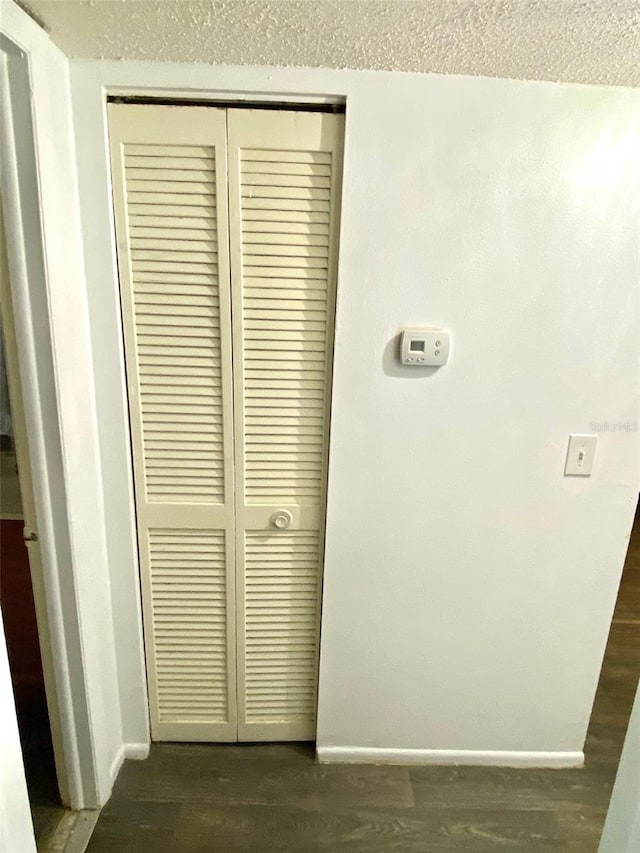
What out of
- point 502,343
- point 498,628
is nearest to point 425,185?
point 502,343

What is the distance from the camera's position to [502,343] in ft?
4.30

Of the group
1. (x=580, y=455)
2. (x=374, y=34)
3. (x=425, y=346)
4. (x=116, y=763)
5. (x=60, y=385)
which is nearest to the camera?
(x=374, y=34)

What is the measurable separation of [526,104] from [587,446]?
843 mm

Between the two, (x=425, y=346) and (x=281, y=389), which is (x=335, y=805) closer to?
(x=281, y=389)

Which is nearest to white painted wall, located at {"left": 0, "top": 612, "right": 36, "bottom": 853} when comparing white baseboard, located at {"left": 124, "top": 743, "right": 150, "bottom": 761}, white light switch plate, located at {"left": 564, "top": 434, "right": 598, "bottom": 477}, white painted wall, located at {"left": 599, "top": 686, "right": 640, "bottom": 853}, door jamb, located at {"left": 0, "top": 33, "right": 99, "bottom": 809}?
door jamb, located at {"left": 0, "top": 33, "right": 99, "bottom": 809}

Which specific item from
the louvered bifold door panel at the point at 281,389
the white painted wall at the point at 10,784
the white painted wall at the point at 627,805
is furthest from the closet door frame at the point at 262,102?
A: the white painted wall at the point at 627,805

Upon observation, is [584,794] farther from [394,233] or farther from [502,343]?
[394,233]

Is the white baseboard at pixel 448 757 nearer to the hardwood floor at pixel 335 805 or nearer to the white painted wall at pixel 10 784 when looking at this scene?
the hardwood floor at pixel 335 805

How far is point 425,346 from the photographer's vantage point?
50.7 inches

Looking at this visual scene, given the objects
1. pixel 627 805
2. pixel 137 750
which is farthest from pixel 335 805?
pixel 627 805

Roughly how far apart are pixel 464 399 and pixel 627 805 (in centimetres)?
87

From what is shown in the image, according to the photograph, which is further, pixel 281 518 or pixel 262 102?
pixel 281 518

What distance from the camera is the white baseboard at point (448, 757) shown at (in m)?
1.60

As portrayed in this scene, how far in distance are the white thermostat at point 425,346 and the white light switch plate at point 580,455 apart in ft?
1.40
